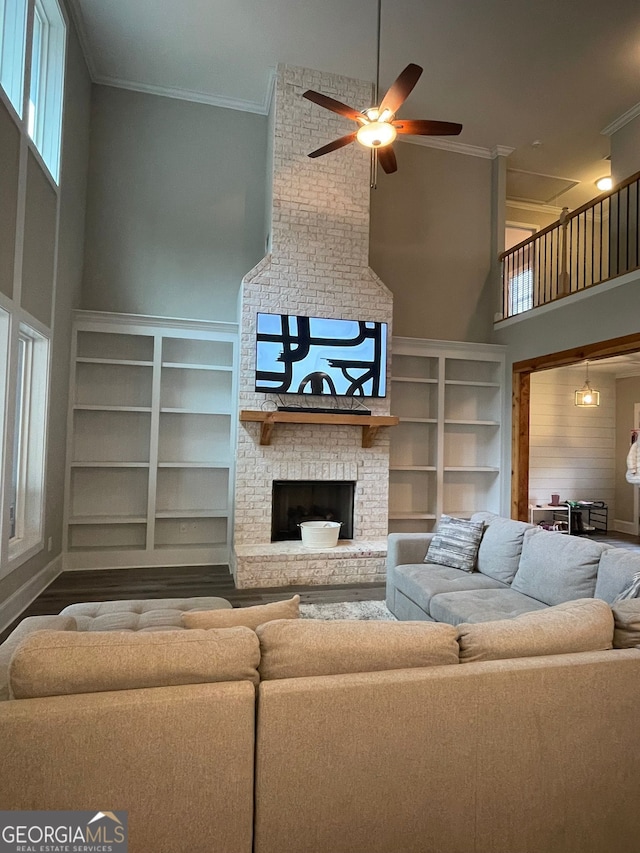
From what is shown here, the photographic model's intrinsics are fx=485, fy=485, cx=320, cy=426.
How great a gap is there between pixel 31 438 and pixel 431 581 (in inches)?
141

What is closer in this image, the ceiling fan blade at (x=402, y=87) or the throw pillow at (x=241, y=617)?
the throw pillow at (x=241, y=617)

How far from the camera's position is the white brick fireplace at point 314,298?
16.6 ft

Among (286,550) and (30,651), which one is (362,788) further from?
(286,550)

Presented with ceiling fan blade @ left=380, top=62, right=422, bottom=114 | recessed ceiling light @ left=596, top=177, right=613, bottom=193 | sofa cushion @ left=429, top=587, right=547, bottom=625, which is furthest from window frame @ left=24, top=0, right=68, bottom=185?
recessed ceiling light @ left=596, top=177, right=613, bottom=193

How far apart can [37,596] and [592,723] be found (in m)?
4.29

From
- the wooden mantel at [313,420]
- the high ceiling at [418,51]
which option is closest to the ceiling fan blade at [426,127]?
the high ceiling at [418,51]

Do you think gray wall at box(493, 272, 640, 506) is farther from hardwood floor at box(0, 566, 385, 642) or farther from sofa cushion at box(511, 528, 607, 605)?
hardwood floor at box(0, 566, 385, 642)

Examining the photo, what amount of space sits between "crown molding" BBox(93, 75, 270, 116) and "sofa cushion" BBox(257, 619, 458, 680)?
618 cm

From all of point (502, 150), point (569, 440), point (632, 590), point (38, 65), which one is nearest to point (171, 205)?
point (38, 65)

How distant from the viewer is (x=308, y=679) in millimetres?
1398

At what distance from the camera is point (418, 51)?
197 inches

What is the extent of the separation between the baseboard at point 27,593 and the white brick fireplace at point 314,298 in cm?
174

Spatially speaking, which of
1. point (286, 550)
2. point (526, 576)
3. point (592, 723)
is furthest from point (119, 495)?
point (592, 723)

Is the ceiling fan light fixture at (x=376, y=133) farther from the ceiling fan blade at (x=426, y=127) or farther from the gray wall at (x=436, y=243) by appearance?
the gray wall at (x=436, y=243)
